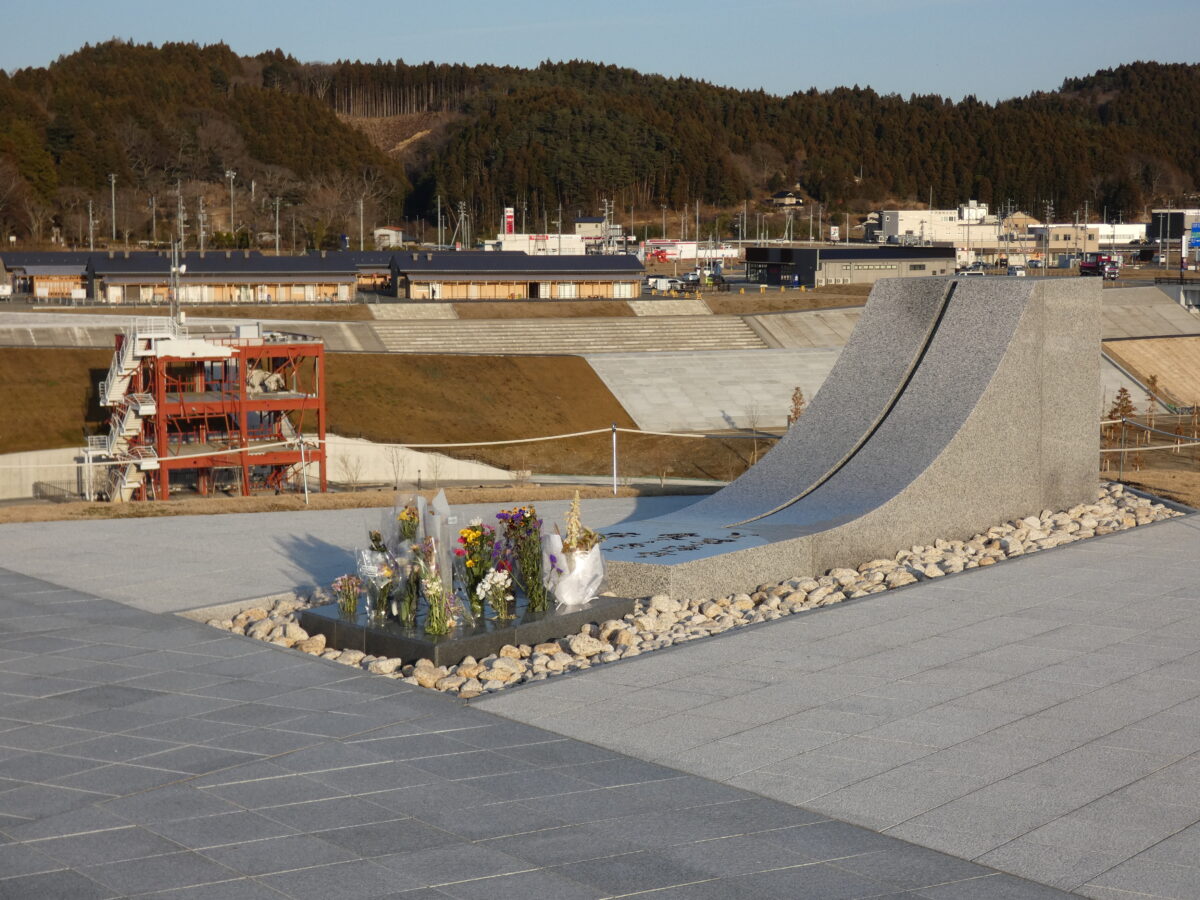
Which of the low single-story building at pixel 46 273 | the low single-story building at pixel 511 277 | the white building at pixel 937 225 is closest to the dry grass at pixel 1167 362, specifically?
the low single-story building at pixel 511 277

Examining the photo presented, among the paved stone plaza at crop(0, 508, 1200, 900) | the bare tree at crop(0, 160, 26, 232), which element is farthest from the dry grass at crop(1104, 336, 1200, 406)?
the bare tree at crop(0, 160, 26, 232)

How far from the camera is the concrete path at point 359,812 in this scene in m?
5.40

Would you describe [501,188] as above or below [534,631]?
above

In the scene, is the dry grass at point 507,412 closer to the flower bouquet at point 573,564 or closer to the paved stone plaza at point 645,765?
the flower bouquet at point 573,564

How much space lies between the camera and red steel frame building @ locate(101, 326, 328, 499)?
106 ft

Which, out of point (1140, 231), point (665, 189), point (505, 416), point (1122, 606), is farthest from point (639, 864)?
point (665, 189)

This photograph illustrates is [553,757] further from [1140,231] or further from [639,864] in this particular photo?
[1140,231]

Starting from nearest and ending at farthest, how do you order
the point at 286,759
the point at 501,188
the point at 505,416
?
the point at 286,759
the point at 505,416
the point at 501,188

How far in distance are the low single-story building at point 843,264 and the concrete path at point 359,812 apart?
218 feet

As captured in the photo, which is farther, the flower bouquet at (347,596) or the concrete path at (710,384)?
the concrete path at (710,384)

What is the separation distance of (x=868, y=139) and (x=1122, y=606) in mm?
167599

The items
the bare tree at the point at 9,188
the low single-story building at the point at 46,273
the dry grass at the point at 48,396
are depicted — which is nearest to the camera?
the dry grass at the point at 48,396

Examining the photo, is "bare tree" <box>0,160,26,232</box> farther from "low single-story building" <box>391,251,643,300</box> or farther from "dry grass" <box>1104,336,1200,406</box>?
"dry grass" <box>1104,336,1200,406</box>

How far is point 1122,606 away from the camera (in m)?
10.1
